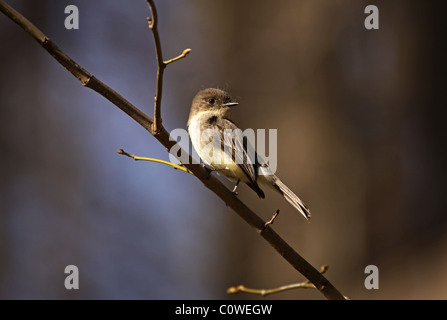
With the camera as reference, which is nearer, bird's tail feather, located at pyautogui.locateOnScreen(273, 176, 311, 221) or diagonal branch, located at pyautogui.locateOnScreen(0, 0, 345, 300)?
diagonal branch, located at pyautogui.locateOnScreen(0, 0, 345, 300)

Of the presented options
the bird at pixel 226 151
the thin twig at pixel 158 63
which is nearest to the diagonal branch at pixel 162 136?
the thin twig at pixel 158 63

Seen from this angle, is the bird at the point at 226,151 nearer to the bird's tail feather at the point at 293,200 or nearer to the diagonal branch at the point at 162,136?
the bird's tail feather at the point at 293,200

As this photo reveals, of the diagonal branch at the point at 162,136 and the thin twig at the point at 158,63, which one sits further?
the diagonal branch at the point at 162,136

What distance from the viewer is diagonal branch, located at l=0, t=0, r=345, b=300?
227cm

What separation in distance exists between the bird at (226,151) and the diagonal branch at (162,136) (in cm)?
124

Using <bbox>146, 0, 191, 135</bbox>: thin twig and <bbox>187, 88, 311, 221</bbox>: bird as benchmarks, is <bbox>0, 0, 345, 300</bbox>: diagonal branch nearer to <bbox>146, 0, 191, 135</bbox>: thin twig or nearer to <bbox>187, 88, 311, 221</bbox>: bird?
<bbox>146, 0, 191, 135</bbox>: thin twig

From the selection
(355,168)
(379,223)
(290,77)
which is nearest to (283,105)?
(290,77)

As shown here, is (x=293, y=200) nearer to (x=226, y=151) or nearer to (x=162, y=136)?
(x=226, y=151)

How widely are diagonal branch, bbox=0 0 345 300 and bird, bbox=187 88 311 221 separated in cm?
A: 124

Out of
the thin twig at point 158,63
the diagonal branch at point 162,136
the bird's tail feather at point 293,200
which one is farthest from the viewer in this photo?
the bird's tail feather at point 293,200

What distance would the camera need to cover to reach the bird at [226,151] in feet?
12.7

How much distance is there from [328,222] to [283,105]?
1.63m

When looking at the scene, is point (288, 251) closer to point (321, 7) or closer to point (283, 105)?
point (283, 105)

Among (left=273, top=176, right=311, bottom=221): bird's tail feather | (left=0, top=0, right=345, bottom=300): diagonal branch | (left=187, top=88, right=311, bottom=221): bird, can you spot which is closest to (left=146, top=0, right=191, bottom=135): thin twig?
(left=0, top=0, right=345, bottom=300): diagonal branch
